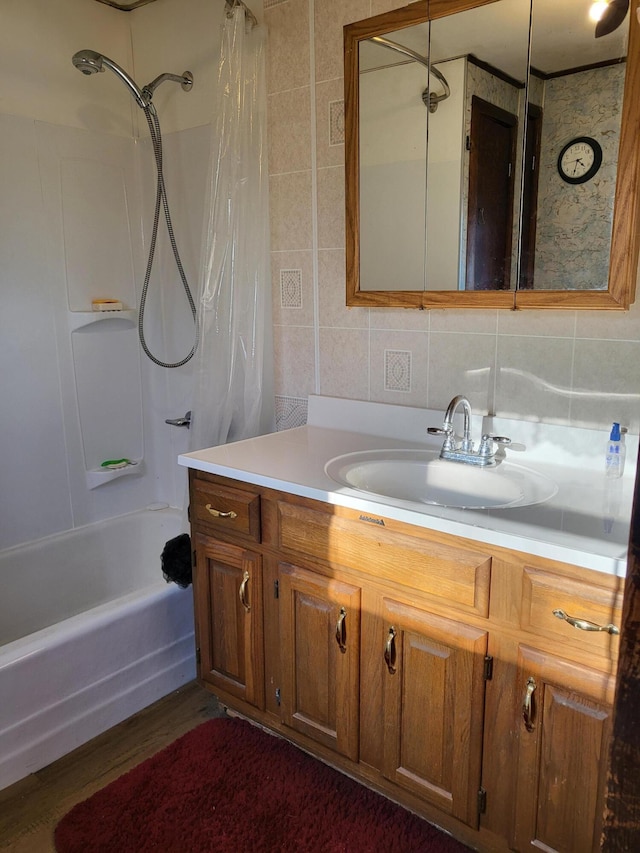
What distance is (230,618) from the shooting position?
1776 mm

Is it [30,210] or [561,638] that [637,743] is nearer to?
[561,638]

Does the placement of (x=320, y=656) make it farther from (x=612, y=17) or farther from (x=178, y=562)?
(x=612, y=17)

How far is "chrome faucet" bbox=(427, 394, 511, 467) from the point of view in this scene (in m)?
1.58

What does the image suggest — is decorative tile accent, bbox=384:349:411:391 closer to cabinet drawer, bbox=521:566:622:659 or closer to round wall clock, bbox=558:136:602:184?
round wall clock, bbox=558:136:602:184

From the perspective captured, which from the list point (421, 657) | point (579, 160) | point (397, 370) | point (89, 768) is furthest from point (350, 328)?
point (89, 768)

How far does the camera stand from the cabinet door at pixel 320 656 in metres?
1.50

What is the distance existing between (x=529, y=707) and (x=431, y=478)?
0.58 metres

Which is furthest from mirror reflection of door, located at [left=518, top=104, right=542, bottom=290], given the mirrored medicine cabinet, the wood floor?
the wood floor

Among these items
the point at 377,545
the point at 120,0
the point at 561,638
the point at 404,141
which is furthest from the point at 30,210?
the point at 561,638

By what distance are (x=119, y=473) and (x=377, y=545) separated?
1504 mm

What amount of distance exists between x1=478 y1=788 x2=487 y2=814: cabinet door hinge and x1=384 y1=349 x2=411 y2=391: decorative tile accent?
1009 mm

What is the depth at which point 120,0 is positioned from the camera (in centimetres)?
240

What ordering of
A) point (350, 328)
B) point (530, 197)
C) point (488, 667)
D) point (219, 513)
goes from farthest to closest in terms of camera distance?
point (350, 328), point (219, 513), point (530, 197), point (488, 667)

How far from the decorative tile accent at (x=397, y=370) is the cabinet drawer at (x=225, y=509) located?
1.80ft
